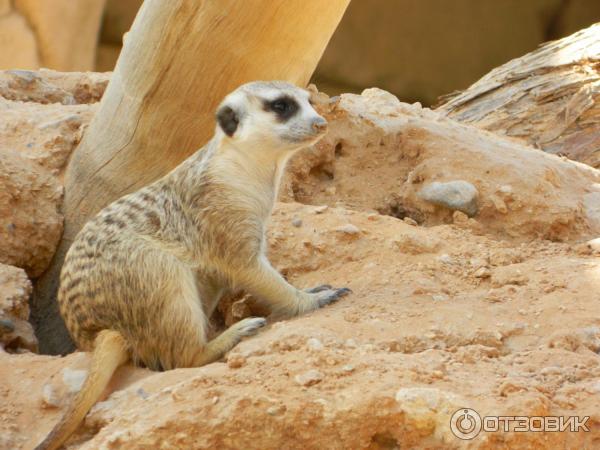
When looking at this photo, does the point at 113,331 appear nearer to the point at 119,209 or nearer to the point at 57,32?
the point at 119,209

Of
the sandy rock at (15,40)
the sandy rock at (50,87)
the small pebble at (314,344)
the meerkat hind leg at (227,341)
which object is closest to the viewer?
the small pebble at (314,344)

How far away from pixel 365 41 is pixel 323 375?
7056mm

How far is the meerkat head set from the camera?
9.39ft

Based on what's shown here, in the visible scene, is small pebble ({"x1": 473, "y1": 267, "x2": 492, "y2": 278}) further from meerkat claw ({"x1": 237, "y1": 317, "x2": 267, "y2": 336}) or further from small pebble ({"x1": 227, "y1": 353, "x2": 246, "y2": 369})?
small pebble ({"x1": 227, "y1": 353, "x2": 246, "y2": 369})

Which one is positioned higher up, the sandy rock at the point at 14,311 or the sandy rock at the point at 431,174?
the sandy rock at the point at 431,174

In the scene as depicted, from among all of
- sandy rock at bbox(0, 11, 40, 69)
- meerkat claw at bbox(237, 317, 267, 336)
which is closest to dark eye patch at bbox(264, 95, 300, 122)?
meerkat claw at bbox(237, 317, 267, 336)

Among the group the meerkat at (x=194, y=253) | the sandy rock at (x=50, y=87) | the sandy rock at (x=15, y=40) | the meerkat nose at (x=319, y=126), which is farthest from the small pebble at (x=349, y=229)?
the sandy rock at (x=15, y=40)

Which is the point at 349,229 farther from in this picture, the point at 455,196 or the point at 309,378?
the point at 309,378

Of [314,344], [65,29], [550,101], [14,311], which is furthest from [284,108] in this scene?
[65,29]

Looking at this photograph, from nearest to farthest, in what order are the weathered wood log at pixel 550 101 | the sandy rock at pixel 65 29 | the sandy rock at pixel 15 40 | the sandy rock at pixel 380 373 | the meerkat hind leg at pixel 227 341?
the sandy rock at pixel 380 373
the meerkat hind leg at pixel 227 341
the weathered wood log at pixel 550 101
the sandy rock at pixel 15 40
the sandy rock at pixel 65 29

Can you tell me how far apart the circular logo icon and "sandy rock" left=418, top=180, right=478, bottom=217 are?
165 centimetres

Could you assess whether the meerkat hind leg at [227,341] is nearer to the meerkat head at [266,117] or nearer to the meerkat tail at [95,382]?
the meerkat tail at [95,382]

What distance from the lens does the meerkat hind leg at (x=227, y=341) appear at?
2572 mm

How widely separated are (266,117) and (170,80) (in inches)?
20.6
